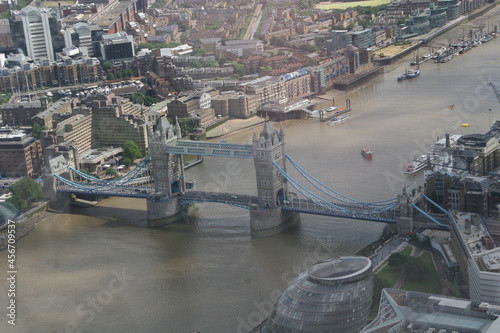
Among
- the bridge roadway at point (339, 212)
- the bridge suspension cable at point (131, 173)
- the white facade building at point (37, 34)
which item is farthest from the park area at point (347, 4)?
the bridge roadway at point (339, 212)

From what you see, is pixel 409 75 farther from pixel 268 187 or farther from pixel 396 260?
pixel 396 260

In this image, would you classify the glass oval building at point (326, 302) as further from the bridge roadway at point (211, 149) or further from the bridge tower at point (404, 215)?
the bridge roadway at point (211, 149)

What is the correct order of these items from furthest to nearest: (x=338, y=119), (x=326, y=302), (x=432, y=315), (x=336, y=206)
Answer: (x=338, y=119) → (x=336, y=206) → (x=326, y=302) → (x=432, y=315)

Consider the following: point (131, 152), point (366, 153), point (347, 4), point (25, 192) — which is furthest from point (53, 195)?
point (347, 4)

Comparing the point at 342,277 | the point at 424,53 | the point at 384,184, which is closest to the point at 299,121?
the point at 384,184

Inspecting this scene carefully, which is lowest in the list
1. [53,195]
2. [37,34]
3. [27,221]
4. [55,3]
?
[27,221]

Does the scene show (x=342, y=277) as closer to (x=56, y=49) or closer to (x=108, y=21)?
(x=56, y=49)
